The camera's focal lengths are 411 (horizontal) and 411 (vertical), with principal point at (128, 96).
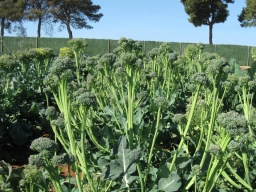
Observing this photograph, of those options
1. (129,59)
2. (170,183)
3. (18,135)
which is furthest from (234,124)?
(18,135)

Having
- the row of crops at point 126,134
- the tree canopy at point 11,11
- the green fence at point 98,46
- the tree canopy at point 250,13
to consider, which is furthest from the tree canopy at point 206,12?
the row of crops at point 126,134

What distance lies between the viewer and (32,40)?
28.2 metres

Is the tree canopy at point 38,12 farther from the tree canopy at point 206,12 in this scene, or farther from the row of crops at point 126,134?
the row of crops at point 126,134

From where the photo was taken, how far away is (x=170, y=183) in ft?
6.01

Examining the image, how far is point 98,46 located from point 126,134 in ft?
95.0

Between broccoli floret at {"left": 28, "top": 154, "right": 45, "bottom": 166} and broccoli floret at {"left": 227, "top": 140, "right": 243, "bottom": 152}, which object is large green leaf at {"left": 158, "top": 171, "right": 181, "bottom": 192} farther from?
broccoli floret at {"left": 28, "top": 154, "right": 45, "bottom": 166}

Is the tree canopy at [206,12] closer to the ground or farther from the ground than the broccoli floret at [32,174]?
farther from the ground

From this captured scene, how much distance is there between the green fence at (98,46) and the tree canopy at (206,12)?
10544 millimetres

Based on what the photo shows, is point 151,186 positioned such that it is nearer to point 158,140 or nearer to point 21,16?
point 158,140

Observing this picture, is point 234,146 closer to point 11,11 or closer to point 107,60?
point 107,60

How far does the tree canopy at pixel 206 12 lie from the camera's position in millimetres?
43750

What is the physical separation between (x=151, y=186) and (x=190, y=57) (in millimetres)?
2972

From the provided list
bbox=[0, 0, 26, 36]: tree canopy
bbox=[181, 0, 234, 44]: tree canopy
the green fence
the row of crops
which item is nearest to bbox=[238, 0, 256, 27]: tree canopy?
bbox=[181, 0, 234, 44]: tree canopy

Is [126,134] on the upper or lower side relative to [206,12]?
lower
